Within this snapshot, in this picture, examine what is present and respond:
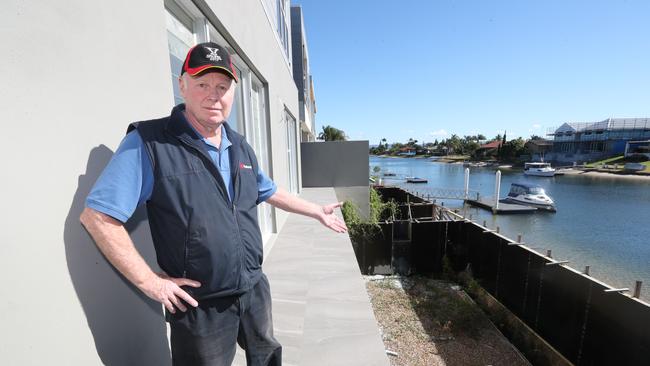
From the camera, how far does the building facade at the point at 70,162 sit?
2.22 ft

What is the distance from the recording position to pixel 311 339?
2.12 meters

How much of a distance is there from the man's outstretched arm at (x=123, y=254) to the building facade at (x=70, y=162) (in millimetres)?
110

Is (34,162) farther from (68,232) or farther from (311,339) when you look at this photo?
(311,339)

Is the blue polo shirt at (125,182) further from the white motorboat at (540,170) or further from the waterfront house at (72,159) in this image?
the white motorboat at (540,170)

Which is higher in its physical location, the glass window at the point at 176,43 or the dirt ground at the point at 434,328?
the glass window at the point at 176,43

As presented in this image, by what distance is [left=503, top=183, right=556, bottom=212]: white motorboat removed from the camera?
25.1 metres

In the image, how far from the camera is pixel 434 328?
7316 millimetres

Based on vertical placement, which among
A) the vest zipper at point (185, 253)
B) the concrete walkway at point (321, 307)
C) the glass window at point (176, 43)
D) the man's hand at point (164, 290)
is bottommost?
the concrete walkway at point (321, 307)

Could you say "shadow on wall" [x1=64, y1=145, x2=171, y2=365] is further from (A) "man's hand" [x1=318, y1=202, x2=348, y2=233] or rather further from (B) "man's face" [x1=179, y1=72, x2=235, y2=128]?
(A) "man's hand" [x1=318, y1=202, x2=348, y2=233]

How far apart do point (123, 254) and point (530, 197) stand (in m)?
31.8

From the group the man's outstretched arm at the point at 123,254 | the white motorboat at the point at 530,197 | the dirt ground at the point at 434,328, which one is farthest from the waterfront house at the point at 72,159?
the white motorboat at the point at 530,197

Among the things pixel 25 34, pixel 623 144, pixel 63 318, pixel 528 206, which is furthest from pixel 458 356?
pixel 623 144

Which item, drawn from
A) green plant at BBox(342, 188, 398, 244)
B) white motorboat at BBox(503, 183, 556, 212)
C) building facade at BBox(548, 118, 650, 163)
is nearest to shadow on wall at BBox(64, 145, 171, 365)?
green plant at BBox(342, 188, 398, 244)

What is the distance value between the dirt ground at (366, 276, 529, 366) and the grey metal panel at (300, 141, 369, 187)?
3385mm
